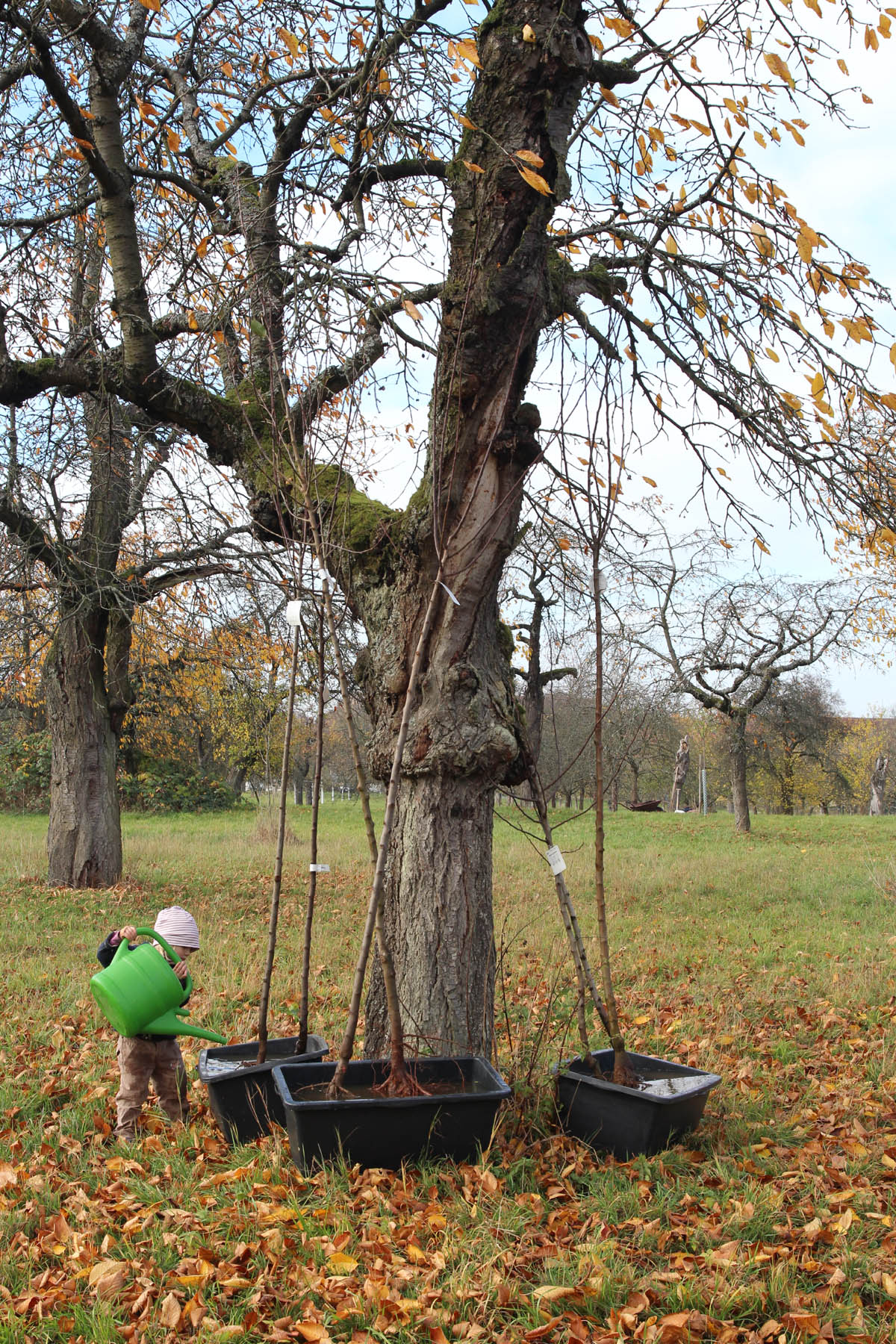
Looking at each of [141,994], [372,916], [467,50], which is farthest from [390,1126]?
[467,50]

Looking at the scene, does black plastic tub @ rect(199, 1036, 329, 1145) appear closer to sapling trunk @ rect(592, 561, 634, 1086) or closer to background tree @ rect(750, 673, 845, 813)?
sapling trunk @ rect(592, 561, 634, 1086)

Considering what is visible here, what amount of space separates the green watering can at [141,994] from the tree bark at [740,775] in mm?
19288

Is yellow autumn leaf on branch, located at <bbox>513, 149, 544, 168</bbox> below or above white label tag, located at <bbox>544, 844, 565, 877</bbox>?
above

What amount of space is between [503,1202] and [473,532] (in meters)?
2.44

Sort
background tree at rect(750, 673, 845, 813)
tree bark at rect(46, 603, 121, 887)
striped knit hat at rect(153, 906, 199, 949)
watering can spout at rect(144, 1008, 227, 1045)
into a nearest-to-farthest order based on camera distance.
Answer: watering can spout at rect(144, 1008, 227, 1045) → striped knit hat at rect(153, 906, 199, 949) → tree bark at rect(46, 603, 121, 887) → background tree at rect(750, 673, 845, 813)

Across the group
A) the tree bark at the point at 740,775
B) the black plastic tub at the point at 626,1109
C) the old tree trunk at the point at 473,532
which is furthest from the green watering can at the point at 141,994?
the tree bark at the point at 740,775

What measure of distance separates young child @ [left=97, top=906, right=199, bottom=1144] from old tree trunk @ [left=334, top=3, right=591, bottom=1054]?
83 centimetres

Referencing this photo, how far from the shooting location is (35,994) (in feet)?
19.3

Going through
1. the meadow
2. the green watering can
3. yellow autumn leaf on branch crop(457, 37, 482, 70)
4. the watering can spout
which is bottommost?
the meadow

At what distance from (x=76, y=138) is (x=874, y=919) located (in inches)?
372

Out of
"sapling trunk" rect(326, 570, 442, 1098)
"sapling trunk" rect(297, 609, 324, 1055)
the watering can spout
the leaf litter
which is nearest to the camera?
the leaf litter

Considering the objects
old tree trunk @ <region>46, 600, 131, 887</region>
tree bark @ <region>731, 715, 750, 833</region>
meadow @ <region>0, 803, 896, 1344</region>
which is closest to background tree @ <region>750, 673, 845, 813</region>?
tree bark @ <region>731, 715, 750, 833</region>

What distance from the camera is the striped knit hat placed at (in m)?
3.76

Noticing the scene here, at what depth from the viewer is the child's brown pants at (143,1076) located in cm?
365
